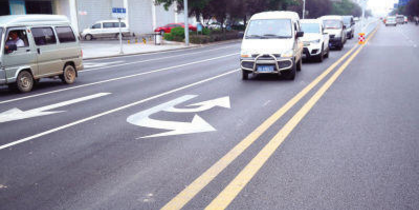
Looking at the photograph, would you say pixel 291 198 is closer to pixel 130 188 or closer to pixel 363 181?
pixel 363 181

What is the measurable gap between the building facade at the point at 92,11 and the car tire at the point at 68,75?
1145 inches

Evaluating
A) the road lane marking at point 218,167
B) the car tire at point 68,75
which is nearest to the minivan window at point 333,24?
the car tire at point 68,75

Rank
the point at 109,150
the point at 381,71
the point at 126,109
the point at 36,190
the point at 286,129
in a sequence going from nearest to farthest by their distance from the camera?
the point at 36,190 → the point at 109,150 → the point at 286,129 → the point at 126,109 → the point at 381,71

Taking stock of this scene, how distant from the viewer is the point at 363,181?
15.6 feet

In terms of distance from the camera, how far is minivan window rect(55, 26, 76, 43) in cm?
1312

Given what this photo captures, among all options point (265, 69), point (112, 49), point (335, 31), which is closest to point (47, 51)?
point (265, 69)

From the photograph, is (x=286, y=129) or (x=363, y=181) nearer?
(x=363, y=181)

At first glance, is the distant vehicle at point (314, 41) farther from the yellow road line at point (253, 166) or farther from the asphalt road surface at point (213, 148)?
the yellow road line at point (253, 166)

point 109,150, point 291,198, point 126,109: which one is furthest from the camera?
point 126,109

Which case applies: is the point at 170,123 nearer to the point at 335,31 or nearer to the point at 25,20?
the point at 25,20

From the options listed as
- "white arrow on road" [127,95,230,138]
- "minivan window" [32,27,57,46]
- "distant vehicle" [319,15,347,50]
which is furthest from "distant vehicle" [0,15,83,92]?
"distant vehicle" [319,15,347,50]

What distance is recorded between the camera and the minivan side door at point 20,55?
37.4 feet

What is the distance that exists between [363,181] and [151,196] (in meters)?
2.39

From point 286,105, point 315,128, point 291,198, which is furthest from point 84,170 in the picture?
point 286,105
